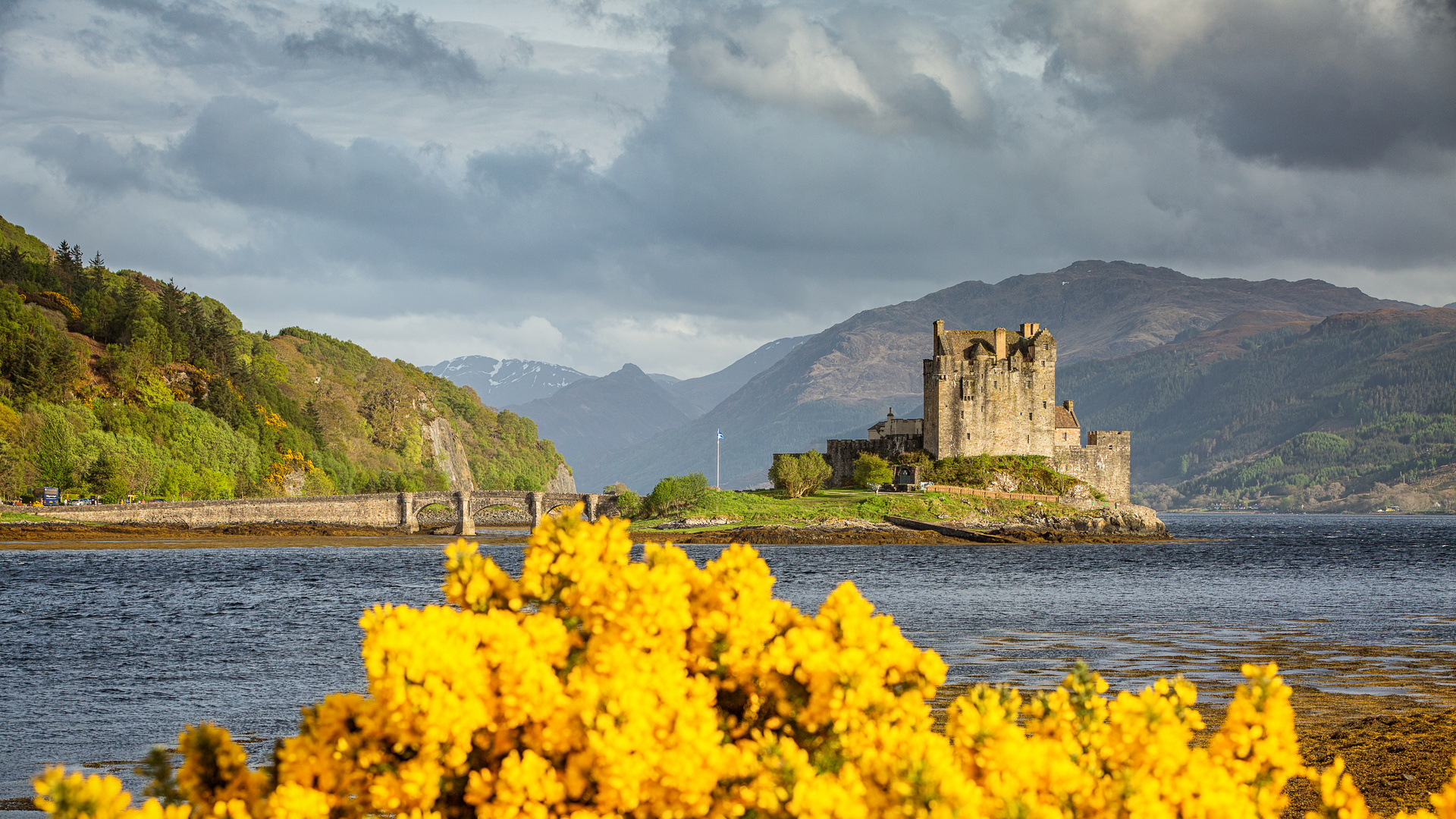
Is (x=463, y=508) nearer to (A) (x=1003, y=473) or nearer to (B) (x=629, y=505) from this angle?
(B) (x=629, y=505)

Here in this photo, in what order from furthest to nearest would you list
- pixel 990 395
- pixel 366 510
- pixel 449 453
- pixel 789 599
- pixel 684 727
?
pixel 449 453
pixel 366 510
pixel 990 395
pixel 789 599
pixel 684 727

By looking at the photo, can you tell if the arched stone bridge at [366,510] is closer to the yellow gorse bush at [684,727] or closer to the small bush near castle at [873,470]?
the small bush near castle at [873,470]

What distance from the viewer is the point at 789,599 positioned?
138 feet

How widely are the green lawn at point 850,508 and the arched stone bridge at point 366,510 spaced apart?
480 inches

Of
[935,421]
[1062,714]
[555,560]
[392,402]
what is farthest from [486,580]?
[392,402]

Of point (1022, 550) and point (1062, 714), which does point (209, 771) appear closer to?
point (1062, 714)

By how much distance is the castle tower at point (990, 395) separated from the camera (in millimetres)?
94688

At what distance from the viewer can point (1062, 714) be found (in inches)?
248

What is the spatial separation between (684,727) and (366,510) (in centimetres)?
10826

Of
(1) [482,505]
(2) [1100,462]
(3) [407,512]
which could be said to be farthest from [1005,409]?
(3) [407,512]

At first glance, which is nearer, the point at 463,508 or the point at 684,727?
the point at 684,727

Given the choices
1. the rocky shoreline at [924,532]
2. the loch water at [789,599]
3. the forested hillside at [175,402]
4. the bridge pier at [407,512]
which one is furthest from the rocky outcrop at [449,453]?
the loch water at [789,599]

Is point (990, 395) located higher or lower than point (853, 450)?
higher

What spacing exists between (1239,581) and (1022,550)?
24.2 meters
